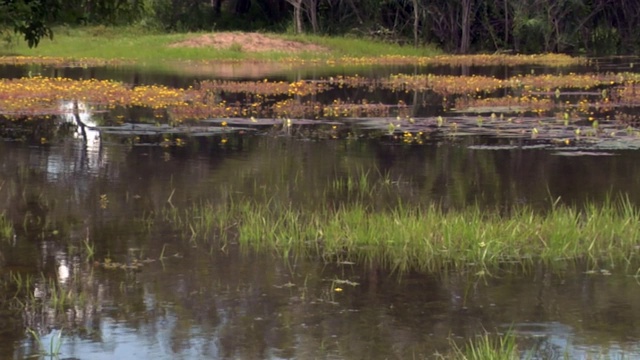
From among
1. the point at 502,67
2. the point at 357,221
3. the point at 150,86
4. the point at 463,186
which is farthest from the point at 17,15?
the point at 502,67

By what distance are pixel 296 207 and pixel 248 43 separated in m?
40.4

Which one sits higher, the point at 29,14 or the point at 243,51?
the point at 29,14

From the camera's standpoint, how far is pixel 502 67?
45.3m

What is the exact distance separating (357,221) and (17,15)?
456 centimetres

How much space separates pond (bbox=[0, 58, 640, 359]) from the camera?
26.6ft

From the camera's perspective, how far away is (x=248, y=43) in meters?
52.8

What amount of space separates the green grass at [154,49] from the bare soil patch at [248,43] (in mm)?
491

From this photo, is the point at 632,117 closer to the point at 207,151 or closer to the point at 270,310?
the point at 207,151

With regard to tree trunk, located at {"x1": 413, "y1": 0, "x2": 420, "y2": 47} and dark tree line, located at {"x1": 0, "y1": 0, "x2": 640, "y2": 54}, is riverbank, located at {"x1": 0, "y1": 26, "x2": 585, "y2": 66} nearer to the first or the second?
tree trunk, located at {"x1": 413, "y1": 0, "x2": 420, "y2": 47}

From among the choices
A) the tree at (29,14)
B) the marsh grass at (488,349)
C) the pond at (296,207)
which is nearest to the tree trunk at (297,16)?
the pond at (296,207)

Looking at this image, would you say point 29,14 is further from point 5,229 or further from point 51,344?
point 51,344

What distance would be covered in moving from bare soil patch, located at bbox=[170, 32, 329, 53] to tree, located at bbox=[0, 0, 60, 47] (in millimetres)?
37631

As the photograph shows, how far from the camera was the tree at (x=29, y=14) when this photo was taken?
12.7 metres

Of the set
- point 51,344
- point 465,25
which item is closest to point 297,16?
point 465,25
